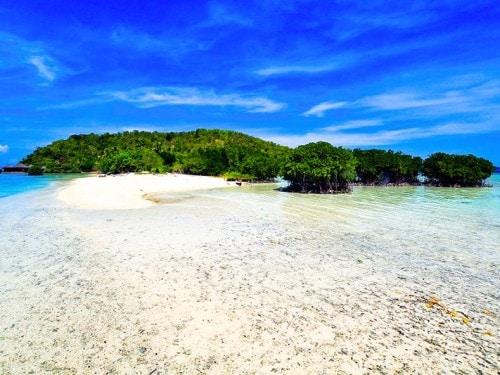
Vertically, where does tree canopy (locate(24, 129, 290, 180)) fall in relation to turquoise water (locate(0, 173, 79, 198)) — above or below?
above

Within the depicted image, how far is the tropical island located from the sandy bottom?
21355 mm

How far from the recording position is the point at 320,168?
105ft

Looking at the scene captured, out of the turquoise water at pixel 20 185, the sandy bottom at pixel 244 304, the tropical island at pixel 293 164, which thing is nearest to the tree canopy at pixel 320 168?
the tropical island at pixel 293 164

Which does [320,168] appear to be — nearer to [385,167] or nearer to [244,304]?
[385,167]

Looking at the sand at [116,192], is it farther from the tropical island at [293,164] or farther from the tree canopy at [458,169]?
the tree canopy at [458,169]

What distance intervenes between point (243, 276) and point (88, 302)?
305 centimetres

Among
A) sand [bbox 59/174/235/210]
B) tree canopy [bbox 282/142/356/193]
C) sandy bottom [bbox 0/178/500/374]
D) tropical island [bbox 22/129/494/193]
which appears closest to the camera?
sandy bottom [bbox 0/178/500/374]

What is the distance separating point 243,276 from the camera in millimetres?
7668

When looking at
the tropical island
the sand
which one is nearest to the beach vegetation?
the tropical island

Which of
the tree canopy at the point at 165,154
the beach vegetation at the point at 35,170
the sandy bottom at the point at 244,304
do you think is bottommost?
the sandy bottom at the point at 244,304

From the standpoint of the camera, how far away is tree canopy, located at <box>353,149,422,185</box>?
4494 cm

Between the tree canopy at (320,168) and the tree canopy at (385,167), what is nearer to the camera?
the tree canopy at (320,168)

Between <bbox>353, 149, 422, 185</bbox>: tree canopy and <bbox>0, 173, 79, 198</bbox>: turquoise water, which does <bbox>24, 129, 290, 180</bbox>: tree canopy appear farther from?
<bbox>0, 173, 79, 198</bbox>: turquoise water

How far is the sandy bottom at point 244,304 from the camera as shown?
15.0ft
